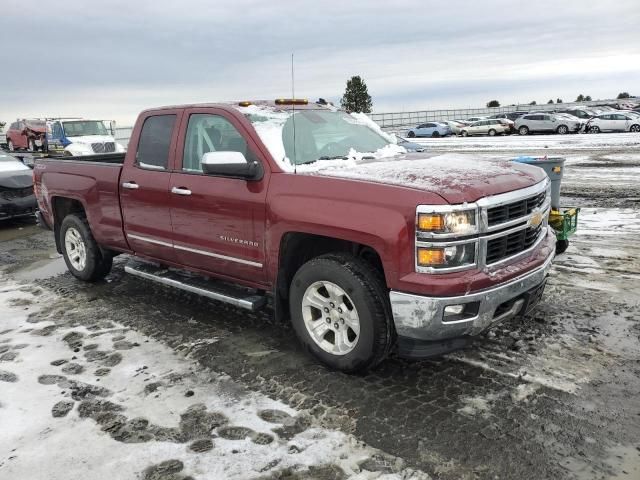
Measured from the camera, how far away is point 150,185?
506cm

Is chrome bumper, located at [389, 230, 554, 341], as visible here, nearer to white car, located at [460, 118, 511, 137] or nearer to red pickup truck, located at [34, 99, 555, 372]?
red pickup truck, located at [34, 99, 555, 372]

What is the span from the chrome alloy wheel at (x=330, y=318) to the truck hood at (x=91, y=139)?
817 inches

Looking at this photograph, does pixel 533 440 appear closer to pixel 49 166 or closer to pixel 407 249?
pixel 407 249

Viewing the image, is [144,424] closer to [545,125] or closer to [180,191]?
[180,191]

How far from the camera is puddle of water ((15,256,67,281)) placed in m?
6.96

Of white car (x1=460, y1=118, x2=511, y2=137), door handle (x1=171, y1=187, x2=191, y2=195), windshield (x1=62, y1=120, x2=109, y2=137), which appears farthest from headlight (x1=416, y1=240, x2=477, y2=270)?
white car (x1=460, y1=118, x2=511, y2=137)

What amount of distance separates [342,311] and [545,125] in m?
35.2

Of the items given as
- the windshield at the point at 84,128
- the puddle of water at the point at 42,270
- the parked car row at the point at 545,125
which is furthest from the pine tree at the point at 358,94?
the puddle of water at the point at 42,270

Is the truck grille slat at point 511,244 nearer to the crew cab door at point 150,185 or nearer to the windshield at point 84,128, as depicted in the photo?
the crew cab door at point 150,185

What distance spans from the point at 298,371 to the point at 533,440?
5.42ft

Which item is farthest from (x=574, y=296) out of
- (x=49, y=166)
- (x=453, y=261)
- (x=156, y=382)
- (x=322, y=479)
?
(x=49, y=166)

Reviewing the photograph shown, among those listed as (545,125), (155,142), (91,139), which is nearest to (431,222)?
(155,142)

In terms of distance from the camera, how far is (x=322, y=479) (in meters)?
2.80

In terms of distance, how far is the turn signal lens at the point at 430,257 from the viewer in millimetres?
3320
